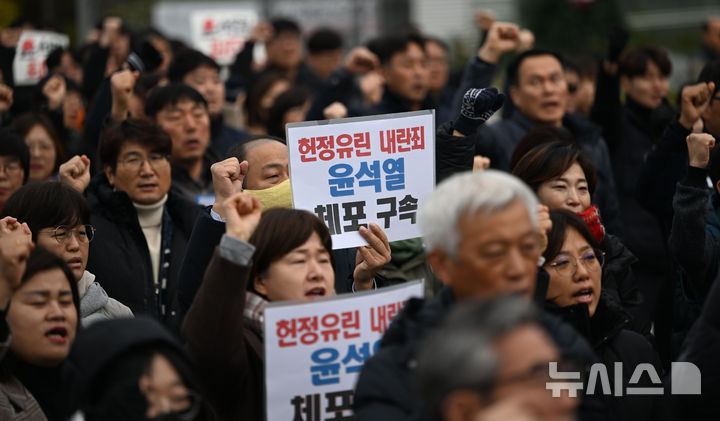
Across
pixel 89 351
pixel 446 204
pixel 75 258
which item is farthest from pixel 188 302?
pixel 446 204

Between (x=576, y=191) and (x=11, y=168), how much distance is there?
3.32 meters

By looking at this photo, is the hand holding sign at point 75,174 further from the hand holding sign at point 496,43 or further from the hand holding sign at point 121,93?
the hand holding sign at point 496,43

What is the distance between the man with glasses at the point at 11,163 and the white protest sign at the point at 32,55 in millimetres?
3759

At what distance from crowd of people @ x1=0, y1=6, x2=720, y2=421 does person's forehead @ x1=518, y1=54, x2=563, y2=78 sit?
0.07 feet

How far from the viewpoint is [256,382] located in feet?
13.6

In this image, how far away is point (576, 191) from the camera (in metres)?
5.75

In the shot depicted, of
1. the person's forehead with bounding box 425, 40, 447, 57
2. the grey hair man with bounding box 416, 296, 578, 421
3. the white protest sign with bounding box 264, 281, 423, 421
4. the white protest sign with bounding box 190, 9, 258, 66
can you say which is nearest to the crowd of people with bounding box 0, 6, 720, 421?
the grey hair man with bounding box 416, 296, 578, 421

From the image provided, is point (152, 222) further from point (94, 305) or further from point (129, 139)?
point (94, 305)

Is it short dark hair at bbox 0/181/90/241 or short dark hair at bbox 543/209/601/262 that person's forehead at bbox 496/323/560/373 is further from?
short dark hair at bbox 0/181/90/241

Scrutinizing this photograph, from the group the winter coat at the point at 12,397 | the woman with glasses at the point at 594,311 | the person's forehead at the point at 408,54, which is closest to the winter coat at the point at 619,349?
the woman with glasses at the point at 594,311

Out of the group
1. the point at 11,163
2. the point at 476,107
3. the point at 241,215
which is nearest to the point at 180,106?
the point at 11,163

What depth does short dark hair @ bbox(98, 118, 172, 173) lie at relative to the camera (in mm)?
6441

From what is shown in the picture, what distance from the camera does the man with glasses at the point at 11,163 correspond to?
21.7 feet

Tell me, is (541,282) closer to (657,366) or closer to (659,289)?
(657,366)
